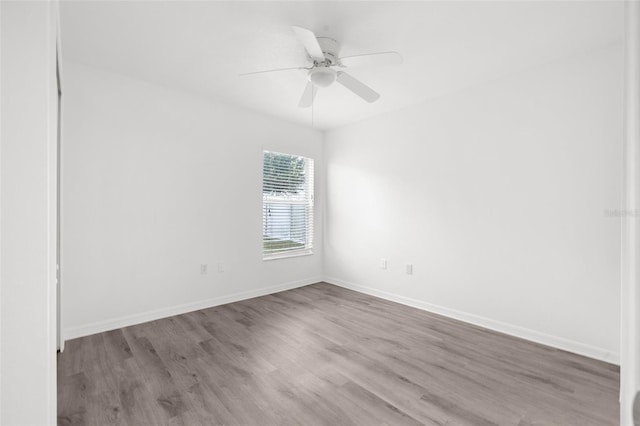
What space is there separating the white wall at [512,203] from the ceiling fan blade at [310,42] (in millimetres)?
1880

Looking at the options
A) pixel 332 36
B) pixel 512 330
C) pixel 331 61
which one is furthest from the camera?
pixel 512 330

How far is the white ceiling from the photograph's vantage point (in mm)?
1979

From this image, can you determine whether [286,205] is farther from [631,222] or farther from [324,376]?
[631,222]

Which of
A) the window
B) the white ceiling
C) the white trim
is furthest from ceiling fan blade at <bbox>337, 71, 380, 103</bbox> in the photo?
the white trim

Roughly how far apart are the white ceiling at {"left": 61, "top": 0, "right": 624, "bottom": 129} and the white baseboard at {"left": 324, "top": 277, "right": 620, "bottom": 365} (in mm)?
2446

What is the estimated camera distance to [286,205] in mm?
4469

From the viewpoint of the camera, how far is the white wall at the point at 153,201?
273 cm

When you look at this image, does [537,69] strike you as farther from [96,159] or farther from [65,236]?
[65,236]

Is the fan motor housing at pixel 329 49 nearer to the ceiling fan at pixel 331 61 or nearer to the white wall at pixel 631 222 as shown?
the ceiling fan at pixel 331 61

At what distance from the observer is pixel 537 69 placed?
2707mm

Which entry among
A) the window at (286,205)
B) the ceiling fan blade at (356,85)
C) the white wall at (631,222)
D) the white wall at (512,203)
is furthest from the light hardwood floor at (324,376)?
the ceiling fan blade at (356,85)

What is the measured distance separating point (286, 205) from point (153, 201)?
1832 millimetres
